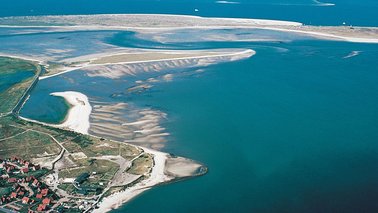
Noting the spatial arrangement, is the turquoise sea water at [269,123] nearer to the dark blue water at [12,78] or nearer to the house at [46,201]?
the dark blue water at [12,78]

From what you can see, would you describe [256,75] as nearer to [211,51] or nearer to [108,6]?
[211,51]

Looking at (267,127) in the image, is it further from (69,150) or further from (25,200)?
(25,200)

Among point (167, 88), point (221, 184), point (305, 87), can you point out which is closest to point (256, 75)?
point (305, 87)

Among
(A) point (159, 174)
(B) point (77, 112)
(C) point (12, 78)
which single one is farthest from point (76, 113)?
(C) point (12, 78)

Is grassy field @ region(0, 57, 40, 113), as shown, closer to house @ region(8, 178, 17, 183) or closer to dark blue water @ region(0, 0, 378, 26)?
house @ region(8, 178, 17, 183)

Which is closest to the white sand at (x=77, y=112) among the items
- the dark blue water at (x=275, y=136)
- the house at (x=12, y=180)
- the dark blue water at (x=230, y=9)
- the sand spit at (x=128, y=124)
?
the sand spit at (x=128, y=124)

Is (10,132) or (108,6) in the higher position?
(108,6)

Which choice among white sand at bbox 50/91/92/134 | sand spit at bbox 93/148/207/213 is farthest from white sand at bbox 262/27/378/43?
sand spit at bbox 93/148/207/213
